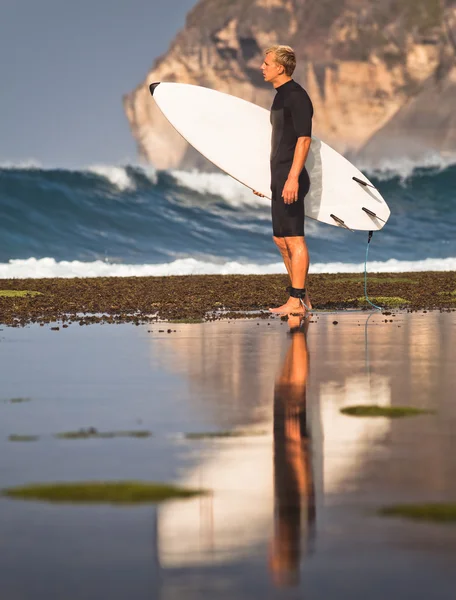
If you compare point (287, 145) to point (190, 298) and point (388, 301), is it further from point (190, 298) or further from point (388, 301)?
point (190, 298)

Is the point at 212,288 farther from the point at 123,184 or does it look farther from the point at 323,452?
the point at 123,184

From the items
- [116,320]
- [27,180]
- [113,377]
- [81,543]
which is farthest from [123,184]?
[81,543]

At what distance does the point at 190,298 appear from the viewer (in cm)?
1521

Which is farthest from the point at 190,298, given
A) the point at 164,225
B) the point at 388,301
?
the point at 164,225

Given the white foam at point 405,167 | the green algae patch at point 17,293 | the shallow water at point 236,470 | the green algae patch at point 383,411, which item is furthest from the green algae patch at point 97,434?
the white foam at point 405,167

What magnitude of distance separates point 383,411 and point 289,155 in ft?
21.3

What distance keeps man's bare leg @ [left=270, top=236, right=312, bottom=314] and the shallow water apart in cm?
347

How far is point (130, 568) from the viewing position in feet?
10.5

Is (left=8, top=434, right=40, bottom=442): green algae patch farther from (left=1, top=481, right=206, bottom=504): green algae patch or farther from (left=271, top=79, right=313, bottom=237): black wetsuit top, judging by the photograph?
(left=271, top=79, right=313, bottom=237): black wetsuit top

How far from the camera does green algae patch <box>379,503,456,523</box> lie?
3682mm

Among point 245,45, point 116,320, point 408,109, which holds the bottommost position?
point 116,320

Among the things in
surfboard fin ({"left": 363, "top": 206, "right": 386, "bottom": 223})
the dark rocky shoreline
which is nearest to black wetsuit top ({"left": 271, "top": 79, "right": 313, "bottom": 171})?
the dark rocky shoreline

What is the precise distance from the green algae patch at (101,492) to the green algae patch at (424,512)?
0.65m

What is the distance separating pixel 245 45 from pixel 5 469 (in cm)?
11169
